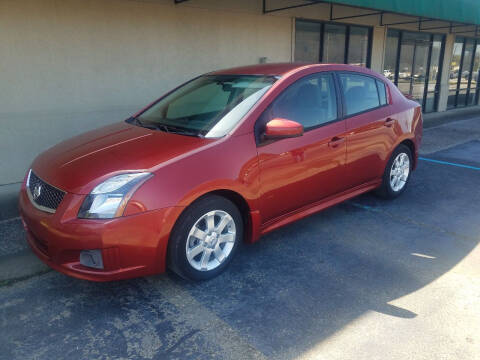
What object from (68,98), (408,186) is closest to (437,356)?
(408,186)

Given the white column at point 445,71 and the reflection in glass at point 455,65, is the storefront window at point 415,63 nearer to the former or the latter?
the white column at point 445,71

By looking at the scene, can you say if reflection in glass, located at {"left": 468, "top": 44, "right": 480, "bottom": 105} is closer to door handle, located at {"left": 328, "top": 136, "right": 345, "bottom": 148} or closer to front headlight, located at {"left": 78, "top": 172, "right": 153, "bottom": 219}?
door handle, located at {"left": 328, "top": 136, "right": 345, "bottom": 148}

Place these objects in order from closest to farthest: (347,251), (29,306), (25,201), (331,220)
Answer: (29,306) < (25,201) < (347,251) < (331,220)

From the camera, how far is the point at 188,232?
117 inches

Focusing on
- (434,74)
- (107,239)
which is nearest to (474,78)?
(434,74)

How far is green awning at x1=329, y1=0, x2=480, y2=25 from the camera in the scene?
7.38 metres

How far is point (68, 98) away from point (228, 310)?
425 cm

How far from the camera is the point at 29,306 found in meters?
2.94

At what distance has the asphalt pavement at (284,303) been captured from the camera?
8.24ft

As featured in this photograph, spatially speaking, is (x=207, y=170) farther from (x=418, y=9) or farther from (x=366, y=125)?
(x=418, y=9)

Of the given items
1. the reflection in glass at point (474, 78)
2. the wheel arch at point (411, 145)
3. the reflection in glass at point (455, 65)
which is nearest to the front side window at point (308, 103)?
the wheel arch at point (411, 145)

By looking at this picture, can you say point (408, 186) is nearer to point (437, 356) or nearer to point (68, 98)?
point (437, 356)

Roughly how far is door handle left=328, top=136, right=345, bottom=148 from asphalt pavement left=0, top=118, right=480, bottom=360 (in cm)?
90

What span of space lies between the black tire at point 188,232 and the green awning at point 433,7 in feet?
16.0
